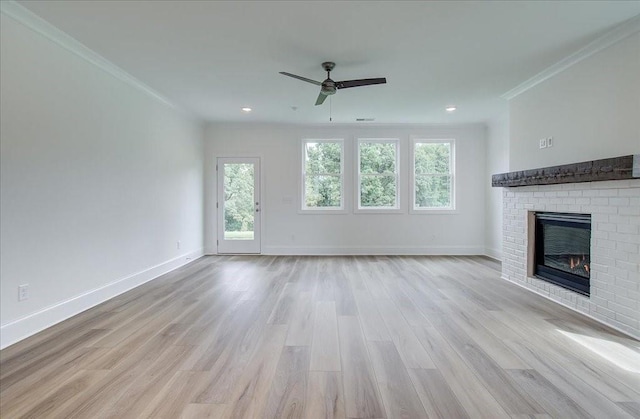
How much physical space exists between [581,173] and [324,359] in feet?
10.2

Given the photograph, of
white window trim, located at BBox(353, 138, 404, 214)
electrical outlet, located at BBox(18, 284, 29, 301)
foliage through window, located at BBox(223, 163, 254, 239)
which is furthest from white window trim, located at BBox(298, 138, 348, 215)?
electrical outlet, located at BBox(18, 284, 29, 301)

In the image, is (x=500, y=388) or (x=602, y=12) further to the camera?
(x=602, y=12)

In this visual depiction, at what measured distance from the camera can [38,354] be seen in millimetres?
2371

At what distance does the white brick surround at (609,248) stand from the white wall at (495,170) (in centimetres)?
220

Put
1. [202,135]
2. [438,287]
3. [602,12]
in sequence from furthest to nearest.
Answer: [202,135]
[438,287]
[602,12]

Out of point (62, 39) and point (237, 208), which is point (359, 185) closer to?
point (237, 208)

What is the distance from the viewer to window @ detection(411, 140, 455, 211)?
6766mm

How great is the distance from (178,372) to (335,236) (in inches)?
191

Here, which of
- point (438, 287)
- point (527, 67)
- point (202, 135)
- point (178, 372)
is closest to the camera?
point (178, 372)

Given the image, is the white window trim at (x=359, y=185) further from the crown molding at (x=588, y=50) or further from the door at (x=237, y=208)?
the crown molding at (x=588, y=50)

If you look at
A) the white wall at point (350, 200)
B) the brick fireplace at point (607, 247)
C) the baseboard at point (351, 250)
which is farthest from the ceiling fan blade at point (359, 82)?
the baseboard at point (351, 250)

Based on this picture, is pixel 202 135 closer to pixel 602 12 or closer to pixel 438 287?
pixel 438 287

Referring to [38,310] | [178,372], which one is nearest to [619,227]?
[178,372]

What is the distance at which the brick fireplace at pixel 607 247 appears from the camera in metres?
2.76
